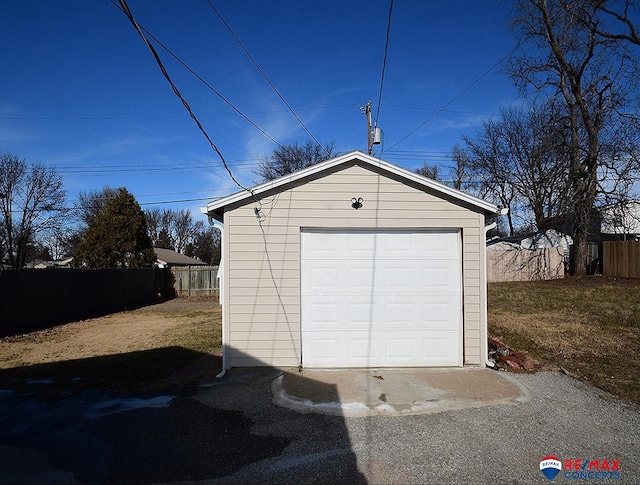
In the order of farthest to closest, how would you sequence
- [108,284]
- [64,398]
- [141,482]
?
1. [108,284]
2. [64,398]
3. [141,482]

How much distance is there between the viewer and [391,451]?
4082 millimetres

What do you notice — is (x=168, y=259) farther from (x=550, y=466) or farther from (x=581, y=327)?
(x=550, y=466)

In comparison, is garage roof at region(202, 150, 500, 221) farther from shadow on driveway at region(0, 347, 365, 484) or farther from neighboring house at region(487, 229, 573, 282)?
neighboring house at region(487, 229, 573, 282)

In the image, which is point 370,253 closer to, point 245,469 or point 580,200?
point 245,469

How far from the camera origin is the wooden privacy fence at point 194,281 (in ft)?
79.5

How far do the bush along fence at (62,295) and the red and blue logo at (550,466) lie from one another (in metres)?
12.6

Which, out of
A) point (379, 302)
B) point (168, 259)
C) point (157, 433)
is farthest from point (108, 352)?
point (168, 259)

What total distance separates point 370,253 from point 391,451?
3.49m

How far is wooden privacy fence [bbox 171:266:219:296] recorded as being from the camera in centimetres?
2423

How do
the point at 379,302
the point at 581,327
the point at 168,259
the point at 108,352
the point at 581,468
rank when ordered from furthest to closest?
the point at 168,259, the point at 581,327, the point at 108,352, the point at 379,302, the point at 581,468

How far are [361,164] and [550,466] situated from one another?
4.82 m

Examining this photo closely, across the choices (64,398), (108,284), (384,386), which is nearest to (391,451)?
(384,386)

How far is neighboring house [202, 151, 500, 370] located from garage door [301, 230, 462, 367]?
0.02 meters

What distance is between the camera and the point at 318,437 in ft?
14.6
